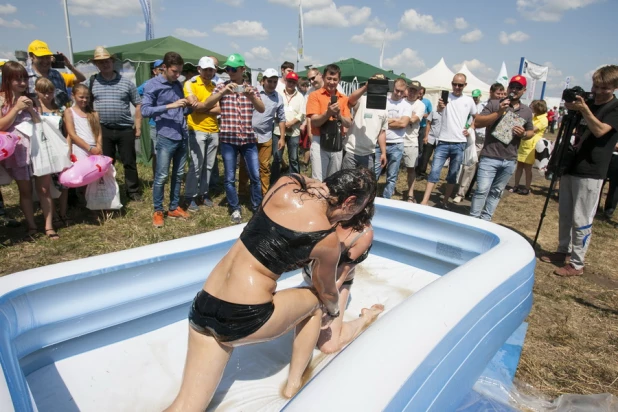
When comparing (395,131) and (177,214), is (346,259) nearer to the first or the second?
(177,214)

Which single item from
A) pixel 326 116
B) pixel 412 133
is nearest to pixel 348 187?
pixel 326 116

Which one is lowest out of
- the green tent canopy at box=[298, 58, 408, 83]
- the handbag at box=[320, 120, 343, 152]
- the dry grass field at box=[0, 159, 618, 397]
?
the dry grass field at box=[0, 159, 618, 397]

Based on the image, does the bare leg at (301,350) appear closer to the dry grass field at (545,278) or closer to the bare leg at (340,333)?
the bare leg at (340,333)

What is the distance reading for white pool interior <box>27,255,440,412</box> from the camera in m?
1.86

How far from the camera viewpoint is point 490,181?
418 centimetres

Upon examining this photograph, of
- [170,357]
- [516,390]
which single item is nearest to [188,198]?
[170,357]

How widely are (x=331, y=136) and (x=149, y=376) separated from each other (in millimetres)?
2961

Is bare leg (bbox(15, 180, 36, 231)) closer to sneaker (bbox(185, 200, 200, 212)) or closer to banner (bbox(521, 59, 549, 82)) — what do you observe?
sneaker (bbox(185, 200, 200, 212))

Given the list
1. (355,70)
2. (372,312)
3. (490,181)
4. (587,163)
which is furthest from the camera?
(355,70)

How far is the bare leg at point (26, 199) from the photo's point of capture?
3.62 m

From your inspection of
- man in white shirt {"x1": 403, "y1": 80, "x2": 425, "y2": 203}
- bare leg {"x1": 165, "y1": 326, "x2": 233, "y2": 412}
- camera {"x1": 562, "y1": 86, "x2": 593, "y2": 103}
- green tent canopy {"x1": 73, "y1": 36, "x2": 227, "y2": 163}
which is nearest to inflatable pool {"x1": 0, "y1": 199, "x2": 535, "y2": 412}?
bare leg {"x1": 165, "y1": 326, "x2": 233, "y2": 412}

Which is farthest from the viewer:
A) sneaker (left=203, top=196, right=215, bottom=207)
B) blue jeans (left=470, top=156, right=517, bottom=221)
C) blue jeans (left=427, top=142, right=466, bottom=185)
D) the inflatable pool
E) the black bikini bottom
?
sneaker (left=203, top=196, right=215, bottom=207)

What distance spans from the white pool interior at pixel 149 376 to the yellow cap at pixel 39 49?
11.7 ft

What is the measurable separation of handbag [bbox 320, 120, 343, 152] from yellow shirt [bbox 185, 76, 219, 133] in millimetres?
1258
